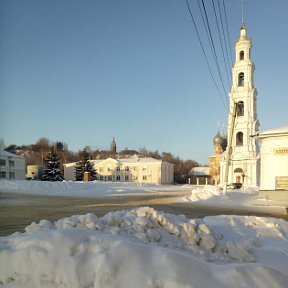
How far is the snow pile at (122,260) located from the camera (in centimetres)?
444

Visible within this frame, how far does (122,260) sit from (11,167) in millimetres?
62665

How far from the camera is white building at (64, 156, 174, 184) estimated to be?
78.5m

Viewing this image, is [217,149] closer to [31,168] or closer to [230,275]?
[31,168]

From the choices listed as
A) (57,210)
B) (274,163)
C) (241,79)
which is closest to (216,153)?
(241,79)

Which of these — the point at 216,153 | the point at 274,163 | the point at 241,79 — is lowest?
the point at 274,163

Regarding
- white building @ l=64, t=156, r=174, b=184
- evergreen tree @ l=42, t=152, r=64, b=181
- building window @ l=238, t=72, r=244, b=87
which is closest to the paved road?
building window @ l=238, t=72, r=244, b=87

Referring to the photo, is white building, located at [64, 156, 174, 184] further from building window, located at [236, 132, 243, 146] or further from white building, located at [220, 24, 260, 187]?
white building, located at [220, 24, 260, 187]

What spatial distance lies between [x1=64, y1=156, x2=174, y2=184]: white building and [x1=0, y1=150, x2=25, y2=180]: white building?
17.3m

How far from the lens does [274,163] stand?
2138 cm

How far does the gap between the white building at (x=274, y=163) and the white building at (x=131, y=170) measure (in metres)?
56.1

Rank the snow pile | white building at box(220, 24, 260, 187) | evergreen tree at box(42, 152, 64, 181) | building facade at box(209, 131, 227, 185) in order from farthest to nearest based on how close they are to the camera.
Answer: building facade at box(209, 131, 227, 185)
evergreen tree at box(42, 152, 64, 181)
white building at box(220, 24, 260, 187)
the snow pile

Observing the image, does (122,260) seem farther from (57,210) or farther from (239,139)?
(239,139)

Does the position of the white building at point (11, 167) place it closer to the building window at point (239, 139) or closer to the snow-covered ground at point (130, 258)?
the building window at point (239, 139)

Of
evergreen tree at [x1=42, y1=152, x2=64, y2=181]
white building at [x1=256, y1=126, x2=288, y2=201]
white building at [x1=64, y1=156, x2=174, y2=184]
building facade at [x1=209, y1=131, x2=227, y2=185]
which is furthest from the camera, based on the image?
white building at [x1=64, y1=156, x2=174, y2=184]
